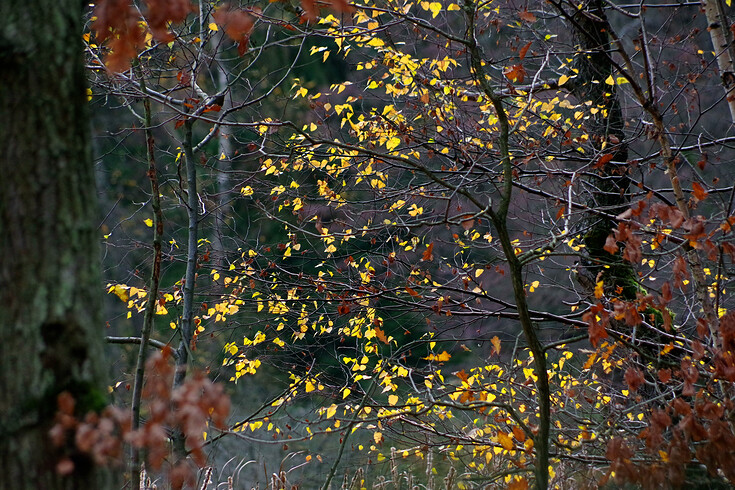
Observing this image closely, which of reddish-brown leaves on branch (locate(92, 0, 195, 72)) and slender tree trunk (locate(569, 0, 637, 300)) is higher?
slender tree trunk (locate(569, 0, 637, 300))

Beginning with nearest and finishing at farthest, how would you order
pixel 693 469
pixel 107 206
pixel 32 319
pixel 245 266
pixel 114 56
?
1. pixel 32 319
2. pixel 114 56
3. pixel 693 469
4. pixel 245 266
5. pixel 107 206

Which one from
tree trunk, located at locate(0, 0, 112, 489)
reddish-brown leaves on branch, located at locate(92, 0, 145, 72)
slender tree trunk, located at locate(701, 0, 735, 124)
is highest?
slender tree trunk, located at locate(701, 0, 735, 124)

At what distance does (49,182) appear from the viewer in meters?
1.28

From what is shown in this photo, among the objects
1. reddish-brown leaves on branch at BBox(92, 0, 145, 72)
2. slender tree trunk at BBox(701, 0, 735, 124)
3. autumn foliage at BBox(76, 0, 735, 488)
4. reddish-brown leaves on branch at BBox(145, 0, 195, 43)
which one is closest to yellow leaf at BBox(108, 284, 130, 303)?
autumn foliage at BBox(76, 0, 735, 488)

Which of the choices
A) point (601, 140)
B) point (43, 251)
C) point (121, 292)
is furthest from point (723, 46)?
Result: point (121, 292)

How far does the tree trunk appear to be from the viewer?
121cm

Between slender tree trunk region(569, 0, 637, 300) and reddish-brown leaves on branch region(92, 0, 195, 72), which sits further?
slender tree trunk region(569, 0, 637, 300)

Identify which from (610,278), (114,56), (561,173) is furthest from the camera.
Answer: (610,278)

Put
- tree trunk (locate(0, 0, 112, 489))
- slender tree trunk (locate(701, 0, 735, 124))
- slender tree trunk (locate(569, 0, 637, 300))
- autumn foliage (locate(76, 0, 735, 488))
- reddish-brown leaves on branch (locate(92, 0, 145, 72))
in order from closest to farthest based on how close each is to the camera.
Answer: tree trunk (locate(0, 0, 112, 489))
reddish-brown leaves on branch (locate(92, 0, 145, 72))
autumn foliage (locate(76, 0, 735, 488))
slender tree trunk (locate(701, 0, 735, 124))
slender tree trunk (locate(569, 0, 637, 300))

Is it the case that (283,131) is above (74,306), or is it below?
above

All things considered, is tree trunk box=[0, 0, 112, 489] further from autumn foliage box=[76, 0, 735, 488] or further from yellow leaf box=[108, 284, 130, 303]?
yellow leaf box=[108, 284, 130, 303]

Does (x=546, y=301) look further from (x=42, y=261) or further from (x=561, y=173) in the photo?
(x=42, y=261)

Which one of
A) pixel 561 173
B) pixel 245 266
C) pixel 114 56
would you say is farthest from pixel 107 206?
pixel 114 56

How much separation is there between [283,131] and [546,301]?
5.70 m
